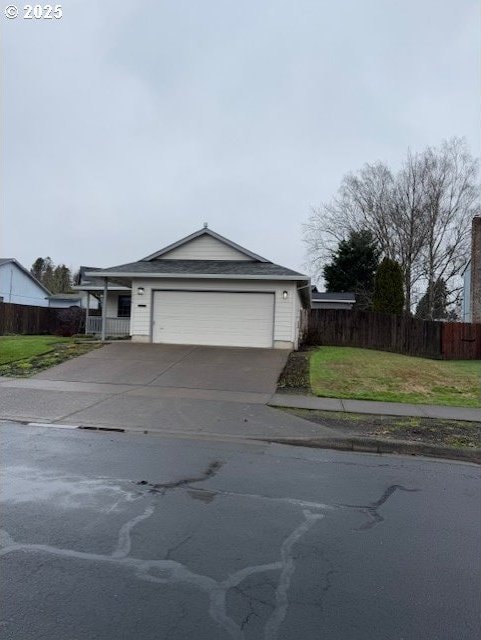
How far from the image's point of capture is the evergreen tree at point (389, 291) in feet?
95.8

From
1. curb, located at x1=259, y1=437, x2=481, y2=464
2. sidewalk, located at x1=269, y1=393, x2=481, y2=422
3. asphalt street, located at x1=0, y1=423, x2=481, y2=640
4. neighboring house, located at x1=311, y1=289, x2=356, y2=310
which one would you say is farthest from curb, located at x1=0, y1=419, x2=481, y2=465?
neighboring house, located at x1=311, y1=289, x2=356, y2=310

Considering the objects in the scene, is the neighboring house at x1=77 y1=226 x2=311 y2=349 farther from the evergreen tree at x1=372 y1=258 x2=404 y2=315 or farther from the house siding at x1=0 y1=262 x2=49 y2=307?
the house siding at x1=0 y1=262 x2=49 y2=307

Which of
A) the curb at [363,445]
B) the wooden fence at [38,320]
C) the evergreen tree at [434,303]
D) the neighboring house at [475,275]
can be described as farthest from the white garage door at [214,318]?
the evergreen tree at [434,303]

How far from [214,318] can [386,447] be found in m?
12.7

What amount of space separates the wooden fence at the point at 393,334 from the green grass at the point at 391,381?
6.96 m

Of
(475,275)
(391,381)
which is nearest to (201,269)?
(391,381)

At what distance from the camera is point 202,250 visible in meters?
23.0

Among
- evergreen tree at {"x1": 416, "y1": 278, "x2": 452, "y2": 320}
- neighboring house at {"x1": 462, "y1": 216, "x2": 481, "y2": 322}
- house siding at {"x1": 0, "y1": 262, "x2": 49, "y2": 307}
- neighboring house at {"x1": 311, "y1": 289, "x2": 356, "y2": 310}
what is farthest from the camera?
evergreen tree at {"x1": 416, "y1": 278, "x2": 452, "y2": 320}

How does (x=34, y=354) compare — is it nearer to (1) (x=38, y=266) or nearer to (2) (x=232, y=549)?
(2) (x=232, y=549)

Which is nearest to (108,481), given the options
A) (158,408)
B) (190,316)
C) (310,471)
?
(310,471)

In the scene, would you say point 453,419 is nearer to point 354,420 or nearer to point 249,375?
point 354,420

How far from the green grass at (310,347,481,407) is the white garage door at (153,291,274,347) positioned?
255cm

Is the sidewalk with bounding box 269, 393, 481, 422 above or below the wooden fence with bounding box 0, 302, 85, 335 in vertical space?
below

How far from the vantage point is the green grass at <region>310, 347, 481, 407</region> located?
12305 millimetres
